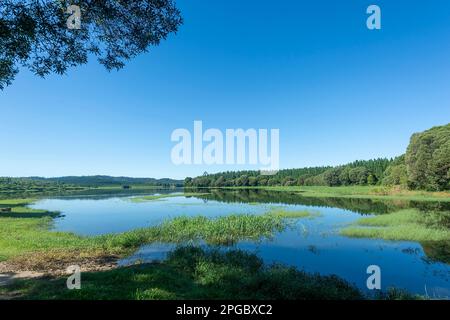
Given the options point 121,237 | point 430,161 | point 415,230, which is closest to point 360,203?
point 430,161

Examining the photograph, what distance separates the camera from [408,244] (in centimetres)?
2616

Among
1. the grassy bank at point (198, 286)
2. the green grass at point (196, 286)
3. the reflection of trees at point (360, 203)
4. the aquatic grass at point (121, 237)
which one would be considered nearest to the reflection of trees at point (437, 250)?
the grassy bank at point (198, 286)

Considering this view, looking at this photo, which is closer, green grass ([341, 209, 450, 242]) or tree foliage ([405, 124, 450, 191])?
green grass ([341, 209, 450, 242])

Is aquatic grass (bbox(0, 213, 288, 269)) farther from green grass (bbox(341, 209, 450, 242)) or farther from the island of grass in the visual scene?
green grass (bbox(341, 209, 450, 242))

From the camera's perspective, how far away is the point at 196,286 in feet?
45.5

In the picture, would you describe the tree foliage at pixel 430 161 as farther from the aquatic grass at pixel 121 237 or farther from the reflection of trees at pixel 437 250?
the aquatic grass at pixel 121 237

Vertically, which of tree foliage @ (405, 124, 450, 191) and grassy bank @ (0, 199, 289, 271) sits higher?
tree foliage @ (405, 124, 450, 191)

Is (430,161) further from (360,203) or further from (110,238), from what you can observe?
(110,238)

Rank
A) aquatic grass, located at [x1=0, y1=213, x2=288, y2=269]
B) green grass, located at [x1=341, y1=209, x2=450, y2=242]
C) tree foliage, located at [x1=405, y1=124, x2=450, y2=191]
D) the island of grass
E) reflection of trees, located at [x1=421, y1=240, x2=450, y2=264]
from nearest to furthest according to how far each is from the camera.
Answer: the island of grass → reflection of trees, located at [x1=421, y1=240, x2=450, y2=264] → aquatic grass, located at [x1=0, y1=213, x2=288, y2=269] → green grass, located at [x1=341, y1=209, x2=450, y2=242] → tree foliage, located at [x1=405, y1=124, x2=450, y2=191]

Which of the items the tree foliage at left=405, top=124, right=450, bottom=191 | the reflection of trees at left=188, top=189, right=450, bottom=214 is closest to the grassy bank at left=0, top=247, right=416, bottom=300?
the reflection of trees at left=188, top=189, right=450, bottom=214

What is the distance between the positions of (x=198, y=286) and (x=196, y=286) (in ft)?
0.36

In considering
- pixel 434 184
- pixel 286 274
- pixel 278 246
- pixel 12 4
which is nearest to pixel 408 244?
pixel 278 246

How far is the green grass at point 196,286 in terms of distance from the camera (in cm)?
1134

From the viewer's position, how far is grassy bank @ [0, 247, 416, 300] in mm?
11359
